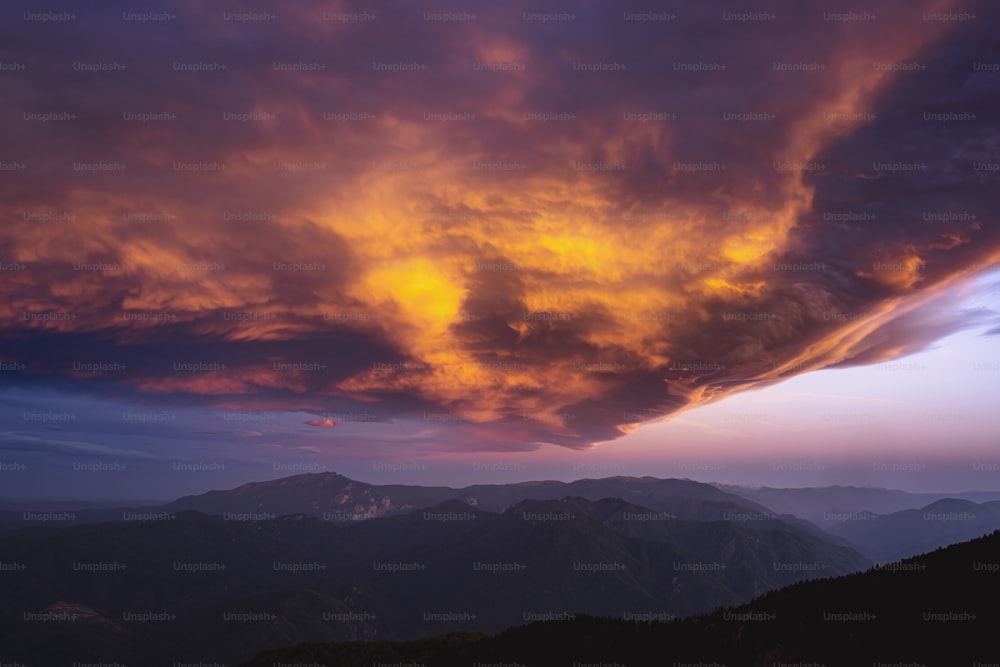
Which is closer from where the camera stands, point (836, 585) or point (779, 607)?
point (779, 607)

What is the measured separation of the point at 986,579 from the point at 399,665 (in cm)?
14430

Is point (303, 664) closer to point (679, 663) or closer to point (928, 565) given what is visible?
point (679, 663)

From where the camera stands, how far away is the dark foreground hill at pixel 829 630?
98.2 m

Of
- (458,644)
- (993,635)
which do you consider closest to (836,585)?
(993,635)

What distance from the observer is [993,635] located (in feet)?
314

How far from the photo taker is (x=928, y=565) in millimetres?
133375

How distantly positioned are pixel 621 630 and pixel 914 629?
6405 centimetres

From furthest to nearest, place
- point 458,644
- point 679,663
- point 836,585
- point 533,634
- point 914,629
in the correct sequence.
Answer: point 458,644 → point 533,634 → point 836,585 → point 679,663 → point 914,629

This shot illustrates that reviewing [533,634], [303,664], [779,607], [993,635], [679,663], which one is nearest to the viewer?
[993,635]

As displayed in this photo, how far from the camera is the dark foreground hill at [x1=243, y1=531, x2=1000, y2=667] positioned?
98.2m

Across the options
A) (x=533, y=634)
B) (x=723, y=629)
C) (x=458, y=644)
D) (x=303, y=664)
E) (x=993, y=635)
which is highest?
(x=993, y=635)

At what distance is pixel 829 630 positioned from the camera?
349 ft

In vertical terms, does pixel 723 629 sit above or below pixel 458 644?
above

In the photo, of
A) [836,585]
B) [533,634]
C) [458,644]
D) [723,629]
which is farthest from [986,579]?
[458,644]
